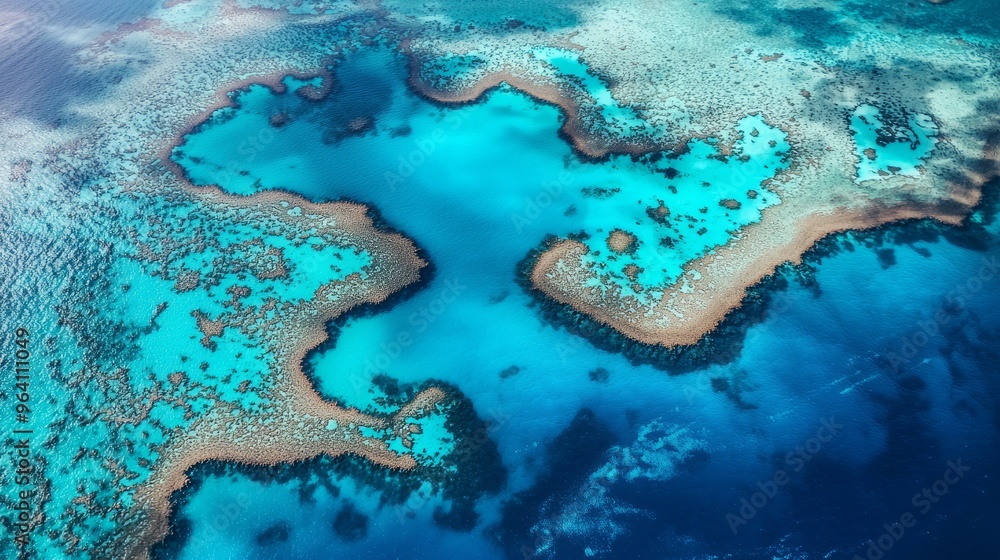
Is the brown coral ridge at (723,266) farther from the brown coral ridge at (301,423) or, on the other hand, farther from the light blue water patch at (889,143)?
the brown coral ridge at (301,423)

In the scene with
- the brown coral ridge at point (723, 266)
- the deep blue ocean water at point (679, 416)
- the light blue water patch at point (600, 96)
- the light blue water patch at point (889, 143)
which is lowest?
the deep blue ocean water at point (679, 416)

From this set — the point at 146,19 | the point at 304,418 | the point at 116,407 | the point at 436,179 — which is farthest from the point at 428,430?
the point at 146,19

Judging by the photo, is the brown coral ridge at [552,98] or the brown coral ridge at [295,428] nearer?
the brown coral ridge at [295,428]

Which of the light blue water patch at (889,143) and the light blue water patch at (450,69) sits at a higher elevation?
the light blue water patch at (450,69)

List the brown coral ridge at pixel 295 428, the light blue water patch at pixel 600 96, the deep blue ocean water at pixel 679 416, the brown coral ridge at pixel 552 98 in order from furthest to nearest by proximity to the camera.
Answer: the light blue water patch at pixel 600 96 → the brown coral ridge at pixel 552 98 → the brown coral ridge at pixel 295 428 → the deep blue ocean water at pixel 679 416

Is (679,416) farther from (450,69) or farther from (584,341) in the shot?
(450,69)

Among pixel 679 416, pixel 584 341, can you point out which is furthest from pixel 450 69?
pixel 679 416

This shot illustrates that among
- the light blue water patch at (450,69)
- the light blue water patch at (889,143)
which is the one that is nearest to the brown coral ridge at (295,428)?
the light blue water patch at (450,69)

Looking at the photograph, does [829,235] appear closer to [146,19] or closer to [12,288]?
[12,288]
